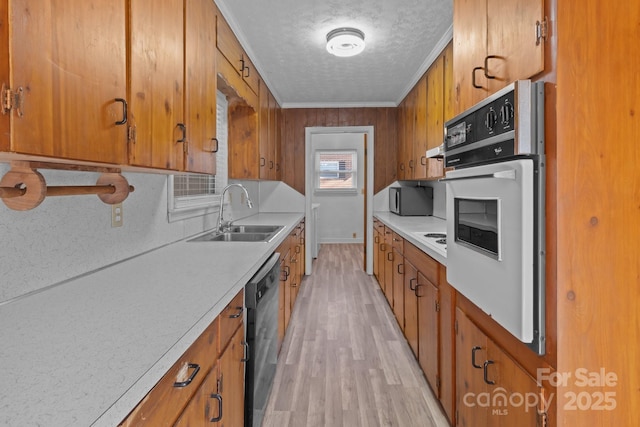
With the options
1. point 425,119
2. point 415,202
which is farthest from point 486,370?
point 415,202

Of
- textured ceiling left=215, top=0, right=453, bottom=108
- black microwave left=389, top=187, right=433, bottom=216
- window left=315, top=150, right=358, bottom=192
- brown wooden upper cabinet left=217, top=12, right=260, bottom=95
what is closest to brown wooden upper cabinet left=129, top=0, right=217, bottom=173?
brown wooden upper cabinet left=217, top=12, right=260, bottom=95

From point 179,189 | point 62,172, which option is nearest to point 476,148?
point 62,172

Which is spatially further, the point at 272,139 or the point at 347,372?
the point at 272,139

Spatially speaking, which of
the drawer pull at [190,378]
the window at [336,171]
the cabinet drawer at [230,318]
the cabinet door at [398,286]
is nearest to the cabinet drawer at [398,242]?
the cabinet door at [398,286]

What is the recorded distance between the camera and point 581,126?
90cm

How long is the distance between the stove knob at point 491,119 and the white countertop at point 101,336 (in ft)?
3.27

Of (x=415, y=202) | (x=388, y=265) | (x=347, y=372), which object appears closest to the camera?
Result: (x=347, y=372)

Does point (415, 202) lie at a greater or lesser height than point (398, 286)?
greater

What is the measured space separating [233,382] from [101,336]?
623 millimetres

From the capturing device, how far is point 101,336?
2.58 ft

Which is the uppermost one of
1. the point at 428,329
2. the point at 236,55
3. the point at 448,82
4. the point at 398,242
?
the point at 236,55

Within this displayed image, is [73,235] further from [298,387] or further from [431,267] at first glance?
[431,267]

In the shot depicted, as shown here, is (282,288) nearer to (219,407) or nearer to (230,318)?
(230,318)

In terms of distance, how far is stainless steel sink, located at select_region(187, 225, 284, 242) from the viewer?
94.1 inches
